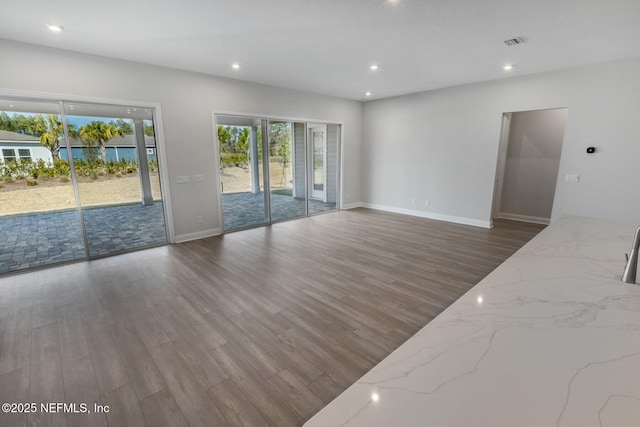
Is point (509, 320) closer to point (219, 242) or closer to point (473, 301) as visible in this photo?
point (473, 301)

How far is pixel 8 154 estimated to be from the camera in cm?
409

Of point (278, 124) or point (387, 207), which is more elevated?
point (278, 124)

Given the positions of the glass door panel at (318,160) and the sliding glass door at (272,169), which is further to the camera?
the glass door panel at (318,160)

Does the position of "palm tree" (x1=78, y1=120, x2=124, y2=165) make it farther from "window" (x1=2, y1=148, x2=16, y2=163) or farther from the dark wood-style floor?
the dark wood-style floor

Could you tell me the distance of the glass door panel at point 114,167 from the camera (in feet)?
14.4

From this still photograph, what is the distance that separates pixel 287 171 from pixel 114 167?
4.10 m

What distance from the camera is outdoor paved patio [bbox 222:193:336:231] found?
6428 mm

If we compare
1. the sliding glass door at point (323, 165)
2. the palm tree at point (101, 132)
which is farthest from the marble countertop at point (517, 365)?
the sliding glass door at point (323, 165)

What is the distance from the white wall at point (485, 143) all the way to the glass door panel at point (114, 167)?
5.37 metres

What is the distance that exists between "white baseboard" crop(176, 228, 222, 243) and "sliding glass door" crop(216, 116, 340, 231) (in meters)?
0.26

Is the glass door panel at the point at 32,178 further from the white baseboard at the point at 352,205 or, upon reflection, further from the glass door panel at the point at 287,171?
the white baseboard at the point at 352,205

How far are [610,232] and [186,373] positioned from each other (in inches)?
138

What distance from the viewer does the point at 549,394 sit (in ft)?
2.53

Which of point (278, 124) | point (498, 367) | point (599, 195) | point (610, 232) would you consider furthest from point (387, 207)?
point (498, 367)
